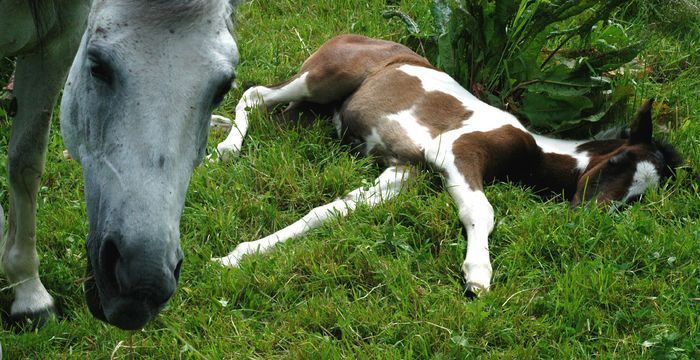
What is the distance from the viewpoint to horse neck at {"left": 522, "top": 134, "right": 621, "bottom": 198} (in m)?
4.91

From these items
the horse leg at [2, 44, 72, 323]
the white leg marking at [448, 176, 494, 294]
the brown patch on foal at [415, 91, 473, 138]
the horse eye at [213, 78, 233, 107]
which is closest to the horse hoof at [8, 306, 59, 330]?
the horse leg at [2, 44, 72, 323]

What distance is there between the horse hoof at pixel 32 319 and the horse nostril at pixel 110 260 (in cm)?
152

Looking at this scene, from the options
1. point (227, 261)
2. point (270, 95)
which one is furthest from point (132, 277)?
point (270, 95)

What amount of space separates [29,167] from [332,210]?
148 cm

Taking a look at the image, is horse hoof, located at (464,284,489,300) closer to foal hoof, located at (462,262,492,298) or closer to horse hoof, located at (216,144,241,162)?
foal hoof, located at (462,262,492,298)

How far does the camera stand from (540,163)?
496cm

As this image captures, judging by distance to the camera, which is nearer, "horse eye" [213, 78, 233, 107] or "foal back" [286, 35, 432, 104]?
"horse eye" [213, 78, 233, 107]

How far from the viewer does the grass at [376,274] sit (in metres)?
3.34

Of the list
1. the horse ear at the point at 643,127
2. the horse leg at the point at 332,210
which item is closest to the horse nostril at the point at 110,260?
the horse leg at the point at 332,210

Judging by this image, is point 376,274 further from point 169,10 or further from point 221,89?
point 169,10

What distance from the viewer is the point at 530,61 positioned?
211 inches

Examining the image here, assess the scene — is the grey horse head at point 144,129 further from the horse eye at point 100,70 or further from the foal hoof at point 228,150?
the foal hoof at point 228,150

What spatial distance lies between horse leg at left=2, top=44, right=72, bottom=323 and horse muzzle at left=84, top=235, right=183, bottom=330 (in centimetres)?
142

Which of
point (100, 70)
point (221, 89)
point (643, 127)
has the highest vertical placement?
point (100, 70)
